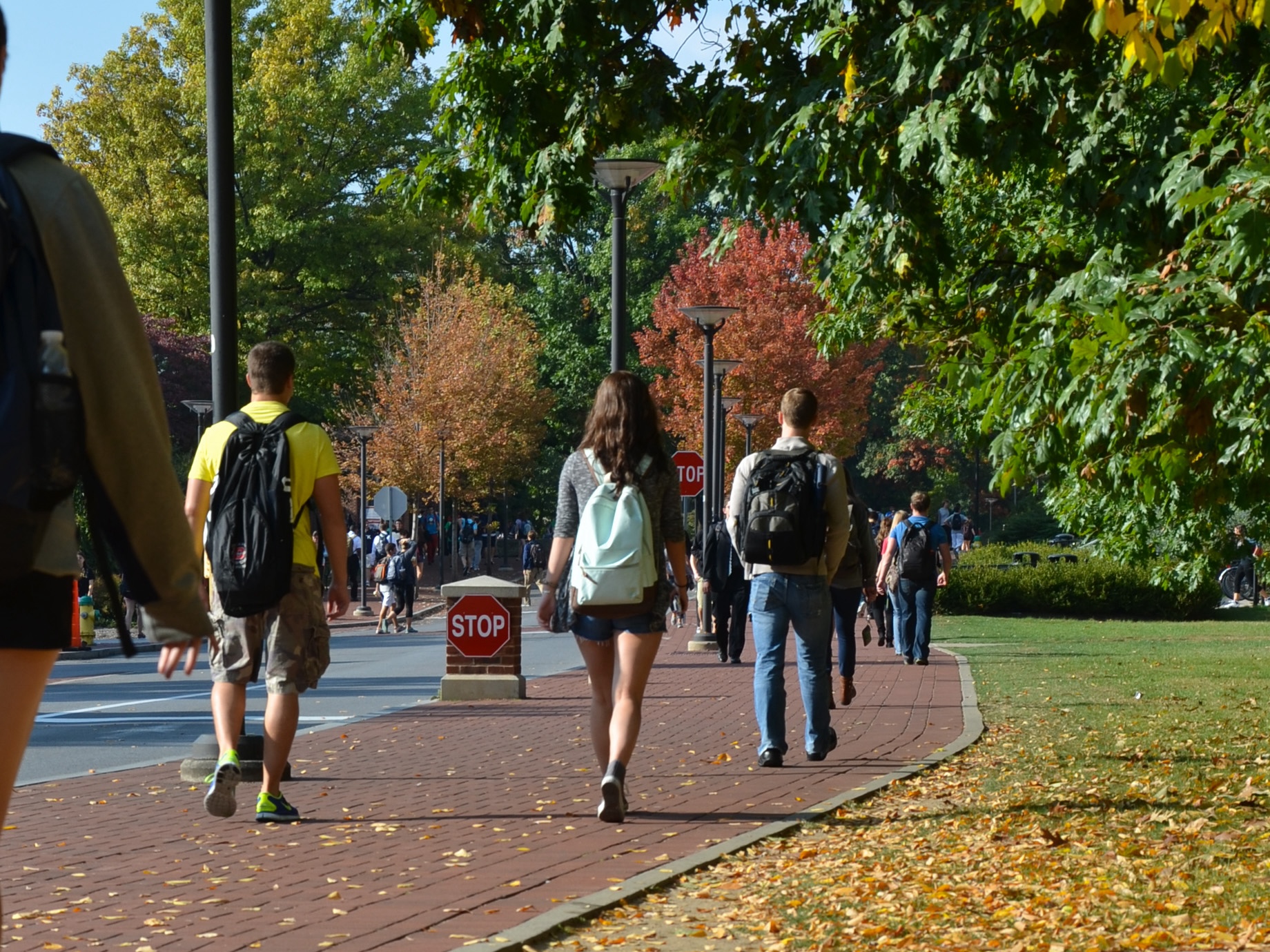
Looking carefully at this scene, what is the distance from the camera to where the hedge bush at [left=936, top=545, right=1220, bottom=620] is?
32625 mm

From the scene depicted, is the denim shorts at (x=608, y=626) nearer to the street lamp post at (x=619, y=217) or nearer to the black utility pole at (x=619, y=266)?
the street lamp post at (x=619, y=217)

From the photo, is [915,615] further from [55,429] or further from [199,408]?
[199,408]

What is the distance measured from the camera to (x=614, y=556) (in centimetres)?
700

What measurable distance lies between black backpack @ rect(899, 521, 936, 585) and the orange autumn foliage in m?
34.5

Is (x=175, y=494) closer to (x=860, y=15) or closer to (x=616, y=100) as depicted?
(x=860, y=15)

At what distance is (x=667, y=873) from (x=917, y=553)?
11517 mm

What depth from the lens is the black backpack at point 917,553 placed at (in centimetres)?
1694

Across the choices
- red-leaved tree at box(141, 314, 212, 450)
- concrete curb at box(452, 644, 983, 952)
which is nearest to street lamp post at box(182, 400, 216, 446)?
red-leaved tree at box(141, 314, 212, 450)

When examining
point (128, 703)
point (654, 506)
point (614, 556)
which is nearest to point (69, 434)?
point (614, 556)

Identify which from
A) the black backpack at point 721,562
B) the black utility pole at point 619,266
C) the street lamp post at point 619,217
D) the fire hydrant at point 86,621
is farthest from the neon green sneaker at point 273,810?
the fire hydrant at point 86,621

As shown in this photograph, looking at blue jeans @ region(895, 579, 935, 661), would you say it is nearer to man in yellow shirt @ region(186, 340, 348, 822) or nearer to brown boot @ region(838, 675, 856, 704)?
brown boot @ region(838, 675, 856, 704)

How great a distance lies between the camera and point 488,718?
40.2 feet

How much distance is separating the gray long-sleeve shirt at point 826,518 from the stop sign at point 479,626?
5265 mm

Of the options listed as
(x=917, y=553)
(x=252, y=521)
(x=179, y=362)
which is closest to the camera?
(x=252, y=521)
